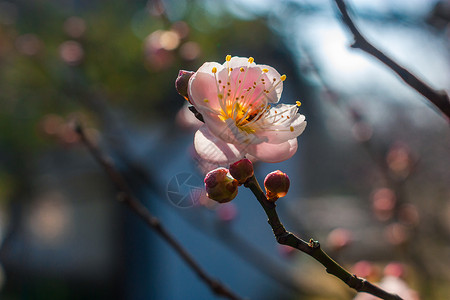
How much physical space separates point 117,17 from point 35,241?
86.1 inches

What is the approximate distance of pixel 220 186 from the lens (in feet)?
1.40

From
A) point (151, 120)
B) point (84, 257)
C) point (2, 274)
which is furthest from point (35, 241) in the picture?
point (151, 120)

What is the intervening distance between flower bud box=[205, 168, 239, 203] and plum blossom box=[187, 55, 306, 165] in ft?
0.05

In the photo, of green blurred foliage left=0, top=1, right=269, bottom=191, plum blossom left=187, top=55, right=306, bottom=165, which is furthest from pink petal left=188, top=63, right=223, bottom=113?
green blurred foliage left=0, top=1, right=269, bottom=191

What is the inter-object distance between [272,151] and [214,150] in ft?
0.22

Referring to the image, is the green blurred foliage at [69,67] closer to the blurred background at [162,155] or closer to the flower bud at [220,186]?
the blurred background at [162,155]

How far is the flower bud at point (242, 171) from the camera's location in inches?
15.7

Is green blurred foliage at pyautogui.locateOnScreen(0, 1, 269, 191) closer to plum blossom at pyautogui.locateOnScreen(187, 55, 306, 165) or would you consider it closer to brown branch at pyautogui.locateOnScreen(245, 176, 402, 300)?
plum blossom at pyautogui.locateOnScreen(187, 55, 306, 165)

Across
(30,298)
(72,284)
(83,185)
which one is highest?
(83,185)

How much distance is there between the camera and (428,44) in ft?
5.16

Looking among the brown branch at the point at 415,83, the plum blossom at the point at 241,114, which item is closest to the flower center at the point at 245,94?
the plum blossom at the point at 241,114

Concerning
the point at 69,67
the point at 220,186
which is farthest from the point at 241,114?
the point at 69,67

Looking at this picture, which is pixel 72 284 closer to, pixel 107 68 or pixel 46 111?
pixel 46 111

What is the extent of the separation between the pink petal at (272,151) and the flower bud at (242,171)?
0.04 m
